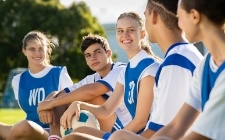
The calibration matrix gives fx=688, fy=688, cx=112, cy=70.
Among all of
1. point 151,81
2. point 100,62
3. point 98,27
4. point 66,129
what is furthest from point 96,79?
point 98,27

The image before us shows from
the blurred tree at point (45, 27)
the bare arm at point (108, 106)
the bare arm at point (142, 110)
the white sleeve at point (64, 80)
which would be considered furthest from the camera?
the blurred tree at point (45, 27)

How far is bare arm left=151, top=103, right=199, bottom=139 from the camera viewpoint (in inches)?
129

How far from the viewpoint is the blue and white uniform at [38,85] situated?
6434 mm

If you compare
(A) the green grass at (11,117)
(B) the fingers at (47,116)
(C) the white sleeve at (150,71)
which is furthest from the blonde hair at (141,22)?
(A) the green grass at (11,117)

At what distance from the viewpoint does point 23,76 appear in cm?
669

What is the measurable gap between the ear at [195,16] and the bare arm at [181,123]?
1.35 ft

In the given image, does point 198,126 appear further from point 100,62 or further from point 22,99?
point 22,99

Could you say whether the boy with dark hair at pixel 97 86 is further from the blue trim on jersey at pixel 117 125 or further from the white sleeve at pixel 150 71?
the white sleeve at pixel 150 71

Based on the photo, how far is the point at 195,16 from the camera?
10.3 feet

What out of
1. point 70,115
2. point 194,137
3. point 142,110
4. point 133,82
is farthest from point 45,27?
point 194,137

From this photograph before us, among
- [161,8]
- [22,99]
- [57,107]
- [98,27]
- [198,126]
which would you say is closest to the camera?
[198,126]

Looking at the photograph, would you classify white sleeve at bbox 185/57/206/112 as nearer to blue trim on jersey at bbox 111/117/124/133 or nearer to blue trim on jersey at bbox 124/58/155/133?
blue trim on jersey at bbox 124/58/155/133

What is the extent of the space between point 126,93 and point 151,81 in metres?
0.36

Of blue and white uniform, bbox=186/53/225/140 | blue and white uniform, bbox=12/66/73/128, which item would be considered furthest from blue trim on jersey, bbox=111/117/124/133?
blue and white uniform, bbox=186/53/225/140
